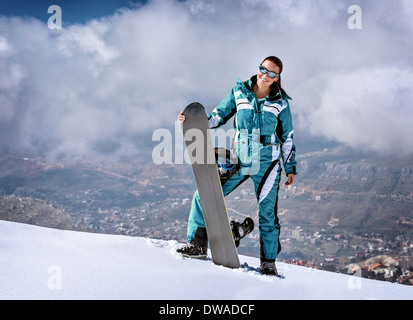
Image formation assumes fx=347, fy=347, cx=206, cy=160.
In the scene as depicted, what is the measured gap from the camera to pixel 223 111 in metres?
4.20

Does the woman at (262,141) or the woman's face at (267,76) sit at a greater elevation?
the woman's face at (267,76)

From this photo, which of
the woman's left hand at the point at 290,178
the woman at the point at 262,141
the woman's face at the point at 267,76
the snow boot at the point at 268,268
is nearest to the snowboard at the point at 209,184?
the woman at the point at 262,141

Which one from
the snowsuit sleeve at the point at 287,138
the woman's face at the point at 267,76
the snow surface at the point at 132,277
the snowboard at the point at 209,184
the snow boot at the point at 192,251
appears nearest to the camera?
the snow surface at the point at 132,277

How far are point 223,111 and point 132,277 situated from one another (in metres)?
2.16

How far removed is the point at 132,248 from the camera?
4.27 metres

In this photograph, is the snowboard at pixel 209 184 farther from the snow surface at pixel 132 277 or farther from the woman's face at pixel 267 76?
the woman's face at pixel 267 76

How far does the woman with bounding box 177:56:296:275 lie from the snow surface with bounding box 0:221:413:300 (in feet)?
1.27

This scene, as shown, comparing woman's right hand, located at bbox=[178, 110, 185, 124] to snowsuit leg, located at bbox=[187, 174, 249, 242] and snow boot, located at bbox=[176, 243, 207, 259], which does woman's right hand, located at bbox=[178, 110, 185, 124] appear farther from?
snow boot, located at bbox=[176, 243, 207, 259]

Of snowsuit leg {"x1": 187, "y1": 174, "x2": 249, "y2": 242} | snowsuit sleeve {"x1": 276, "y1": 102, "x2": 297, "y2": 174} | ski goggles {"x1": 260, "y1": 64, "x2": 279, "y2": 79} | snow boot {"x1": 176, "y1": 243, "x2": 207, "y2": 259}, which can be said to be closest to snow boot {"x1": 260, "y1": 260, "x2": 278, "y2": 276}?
snow boot {"x1": 176, "y1": 243, "x2": 207, "y2": 259}

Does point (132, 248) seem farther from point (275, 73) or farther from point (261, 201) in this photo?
point (275, 73)

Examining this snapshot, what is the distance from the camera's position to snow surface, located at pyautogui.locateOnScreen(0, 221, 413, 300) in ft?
9.10

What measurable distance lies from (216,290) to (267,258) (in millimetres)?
1257

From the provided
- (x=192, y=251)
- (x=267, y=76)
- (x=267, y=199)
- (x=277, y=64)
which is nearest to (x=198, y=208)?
(x=192, y=251)

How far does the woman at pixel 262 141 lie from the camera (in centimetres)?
399
